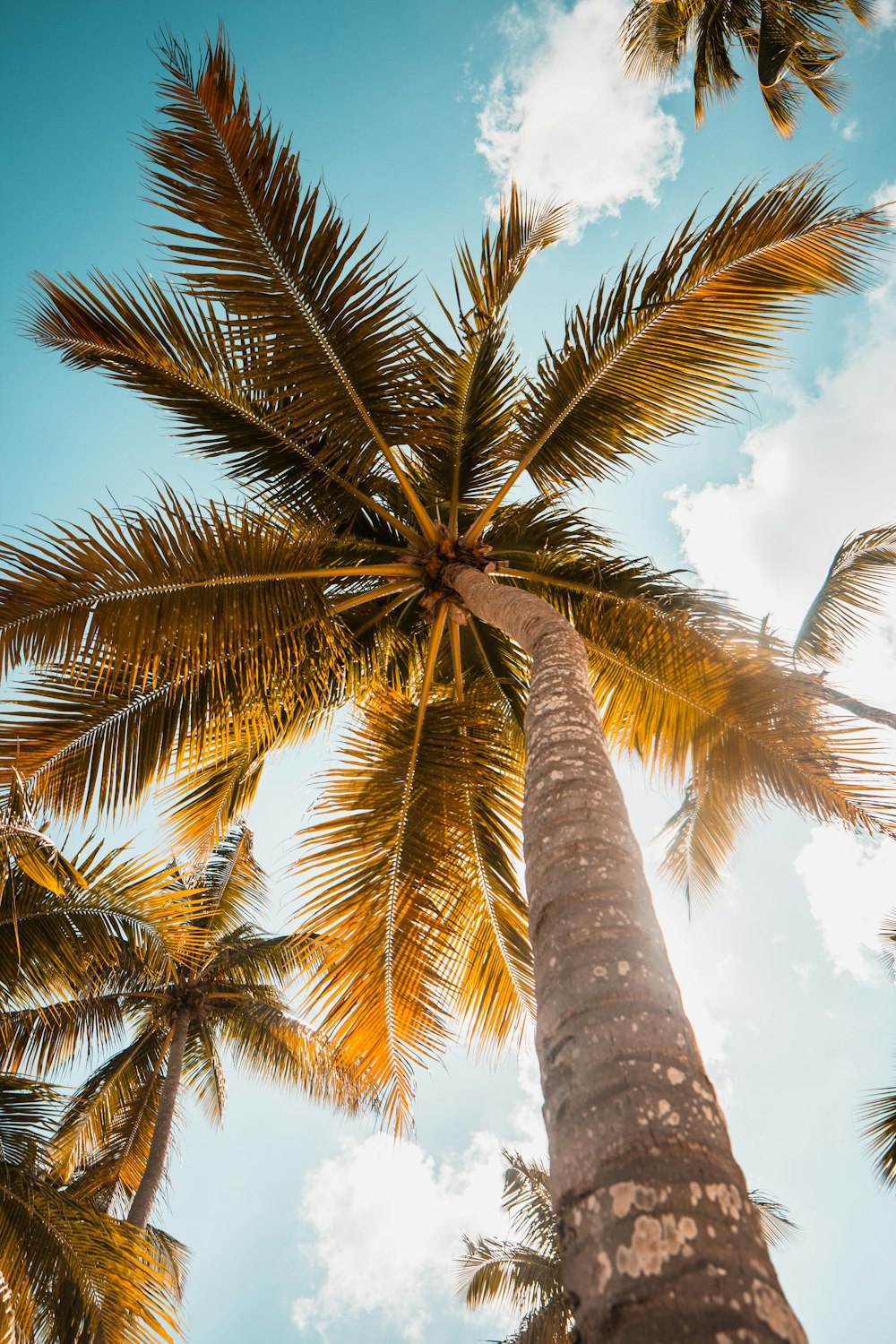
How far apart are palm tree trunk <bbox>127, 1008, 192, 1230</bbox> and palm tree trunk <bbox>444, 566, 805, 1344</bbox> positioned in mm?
9518

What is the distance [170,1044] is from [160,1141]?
5.82 ft

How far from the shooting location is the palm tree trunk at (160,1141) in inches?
362

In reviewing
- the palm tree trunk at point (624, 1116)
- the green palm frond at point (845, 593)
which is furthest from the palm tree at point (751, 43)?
the palm tree trunk at point (624, 1116)

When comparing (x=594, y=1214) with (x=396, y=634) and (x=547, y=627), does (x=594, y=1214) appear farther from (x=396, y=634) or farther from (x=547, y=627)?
(x=396, y=634)

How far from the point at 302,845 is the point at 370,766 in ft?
2.64

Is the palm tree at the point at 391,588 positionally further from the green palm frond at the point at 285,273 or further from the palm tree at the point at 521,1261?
the palm tree at the point at 521,1261

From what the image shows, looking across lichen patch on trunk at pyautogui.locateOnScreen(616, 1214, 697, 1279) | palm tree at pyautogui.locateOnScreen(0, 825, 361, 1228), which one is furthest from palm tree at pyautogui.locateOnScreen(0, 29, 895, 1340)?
palm tree at pyautogui.locateOnScreen(0, 825, 361, 1228)

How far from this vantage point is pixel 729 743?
5293mm

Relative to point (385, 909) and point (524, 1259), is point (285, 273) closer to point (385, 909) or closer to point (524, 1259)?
point (385, 909)

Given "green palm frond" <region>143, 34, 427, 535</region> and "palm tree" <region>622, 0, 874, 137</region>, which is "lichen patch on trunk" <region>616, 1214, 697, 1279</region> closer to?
"green palm frond" <region>143, 34, 427, 535</region>

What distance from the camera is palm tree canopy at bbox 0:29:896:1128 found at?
4.60 metres

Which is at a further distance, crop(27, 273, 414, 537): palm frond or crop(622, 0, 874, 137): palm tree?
crop(622, 0, 874, 137): palm tree

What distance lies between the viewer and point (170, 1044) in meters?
11.5

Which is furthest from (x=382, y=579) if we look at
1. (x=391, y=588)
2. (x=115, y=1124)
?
(x=115, y=1124)
